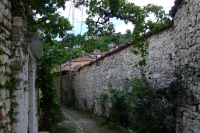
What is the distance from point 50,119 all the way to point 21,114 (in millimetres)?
4004

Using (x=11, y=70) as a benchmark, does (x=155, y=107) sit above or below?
below

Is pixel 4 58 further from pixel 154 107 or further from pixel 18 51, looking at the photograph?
pixel 154 107

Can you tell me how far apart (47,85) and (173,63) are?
3.31 metres

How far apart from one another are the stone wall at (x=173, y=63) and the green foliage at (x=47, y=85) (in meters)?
2.55

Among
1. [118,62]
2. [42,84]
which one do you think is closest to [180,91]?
[42,84]

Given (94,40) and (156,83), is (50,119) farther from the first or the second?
(156,83)

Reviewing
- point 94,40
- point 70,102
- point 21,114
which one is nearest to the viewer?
point 21,114

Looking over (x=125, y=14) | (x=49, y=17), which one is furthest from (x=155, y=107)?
(x=49, y=17)

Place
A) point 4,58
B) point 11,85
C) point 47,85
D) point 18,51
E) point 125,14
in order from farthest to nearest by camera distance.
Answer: point 47,85, point 125,14, point 18,51, point 11,85, point 4,58

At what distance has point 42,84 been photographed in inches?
261

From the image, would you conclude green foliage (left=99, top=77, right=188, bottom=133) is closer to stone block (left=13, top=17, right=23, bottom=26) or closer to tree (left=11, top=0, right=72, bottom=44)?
tree (left=11, top=0, right=72, bottom=44)

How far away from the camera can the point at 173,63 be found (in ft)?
19.1

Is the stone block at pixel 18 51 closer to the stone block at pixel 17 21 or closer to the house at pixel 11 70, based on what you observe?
the house at pixel 11 70

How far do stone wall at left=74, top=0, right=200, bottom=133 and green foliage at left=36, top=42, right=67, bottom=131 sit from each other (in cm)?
255
